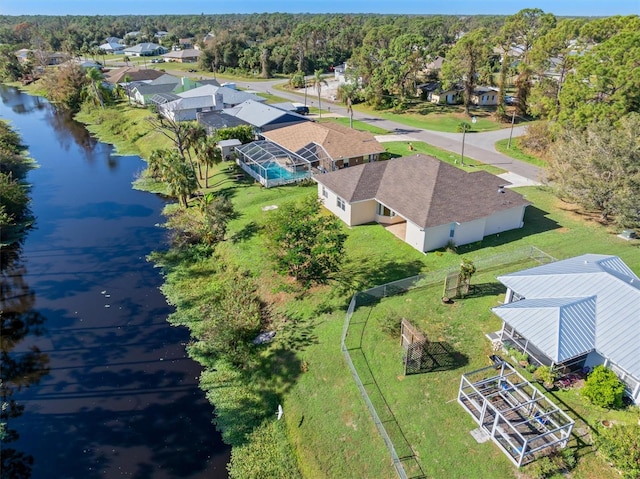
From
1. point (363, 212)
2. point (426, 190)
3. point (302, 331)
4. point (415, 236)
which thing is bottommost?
point (302, 331)

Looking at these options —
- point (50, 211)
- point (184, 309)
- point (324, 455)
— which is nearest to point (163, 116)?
point (50, 211)

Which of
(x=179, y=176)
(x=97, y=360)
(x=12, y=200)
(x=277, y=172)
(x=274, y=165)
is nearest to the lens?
(x=97, y=360)

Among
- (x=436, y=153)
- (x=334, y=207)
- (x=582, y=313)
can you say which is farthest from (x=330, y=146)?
(x=582, y=313)

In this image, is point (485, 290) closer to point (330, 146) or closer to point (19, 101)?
point (330, 146)

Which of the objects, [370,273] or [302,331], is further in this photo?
[370,273]

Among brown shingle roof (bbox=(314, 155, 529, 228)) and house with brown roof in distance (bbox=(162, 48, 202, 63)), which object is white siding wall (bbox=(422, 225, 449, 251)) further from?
house with brown roof in distance (bbox=(162, 48, 202, 63))

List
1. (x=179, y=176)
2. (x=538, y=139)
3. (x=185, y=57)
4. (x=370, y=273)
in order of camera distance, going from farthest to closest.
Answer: (x=185, y=57)
(x=538, y=139)
(x=179, y=176)
(x=370, y=273)

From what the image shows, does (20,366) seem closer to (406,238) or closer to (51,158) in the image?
(406,238)
